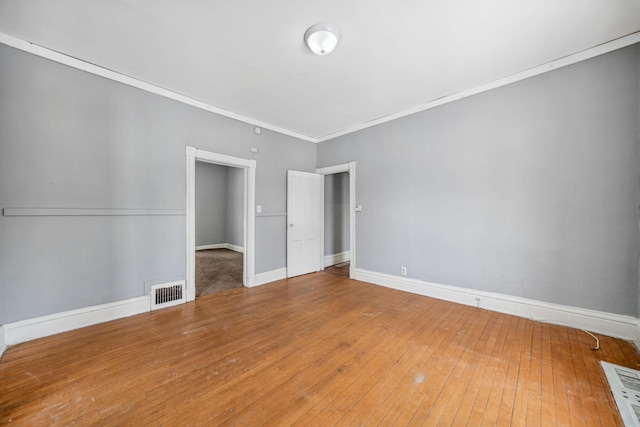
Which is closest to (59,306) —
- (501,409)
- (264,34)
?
(264,34)

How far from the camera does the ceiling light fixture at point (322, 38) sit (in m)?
2.15

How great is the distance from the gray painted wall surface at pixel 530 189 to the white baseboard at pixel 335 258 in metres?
1.76

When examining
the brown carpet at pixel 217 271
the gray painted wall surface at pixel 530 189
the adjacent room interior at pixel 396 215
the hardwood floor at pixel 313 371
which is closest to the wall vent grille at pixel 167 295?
the adjacent room interior at pixel 396 215

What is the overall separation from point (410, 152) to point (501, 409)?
3263 millimetres

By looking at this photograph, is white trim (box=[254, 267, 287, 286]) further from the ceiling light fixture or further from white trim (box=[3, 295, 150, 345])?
the ceiling light fixture

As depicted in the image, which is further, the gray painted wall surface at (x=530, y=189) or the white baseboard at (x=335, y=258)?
the white baseboard at (x=335, y=258)

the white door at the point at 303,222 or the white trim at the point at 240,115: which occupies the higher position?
the white trim at the point at 240,115

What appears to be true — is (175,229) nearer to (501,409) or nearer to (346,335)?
(346,335)

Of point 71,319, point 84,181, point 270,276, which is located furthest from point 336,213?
point 71,319

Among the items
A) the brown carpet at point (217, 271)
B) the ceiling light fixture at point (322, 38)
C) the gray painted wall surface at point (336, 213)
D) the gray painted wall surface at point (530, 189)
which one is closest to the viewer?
the ceiling light fixture at point (322, 38)

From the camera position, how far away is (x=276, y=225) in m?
4.60

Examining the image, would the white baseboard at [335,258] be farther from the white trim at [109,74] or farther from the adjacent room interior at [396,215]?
the white trim at [109,74]

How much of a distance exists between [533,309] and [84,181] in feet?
17.4

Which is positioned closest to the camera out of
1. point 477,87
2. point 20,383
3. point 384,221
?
point 20,383
